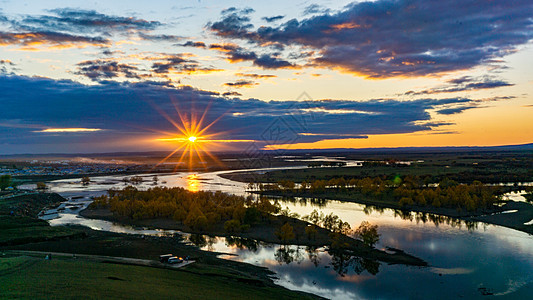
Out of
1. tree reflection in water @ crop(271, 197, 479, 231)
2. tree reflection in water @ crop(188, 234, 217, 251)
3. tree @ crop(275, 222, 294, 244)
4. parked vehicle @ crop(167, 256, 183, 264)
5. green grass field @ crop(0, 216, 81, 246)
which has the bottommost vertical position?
tree reflection in water @ crop(271, 197, 479, 231)

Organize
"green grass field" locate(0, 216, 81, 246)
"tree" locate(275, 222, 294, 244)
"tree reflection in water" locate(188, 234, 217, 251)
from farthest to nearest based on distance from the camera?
"tree" locate(275, 222, 294, 244) → "tree reflection in water" locate(188, 234, 217, 251) → "green grass field" locate(0, 216, 81, 246)

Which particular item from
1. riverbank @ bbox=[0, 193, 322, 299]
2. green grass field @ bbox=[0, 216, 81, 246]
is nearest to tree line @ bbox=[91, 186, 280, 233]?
riverbank @ bbox=[0, 193, 322, 299]

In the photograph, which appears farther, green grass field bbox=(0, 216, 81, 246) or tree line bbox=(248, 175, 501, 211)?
tree line bbox=(248, 175, 501, 211)

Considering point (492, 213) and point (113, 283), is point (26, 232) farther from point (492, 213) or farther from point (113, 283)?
point (492, 213)

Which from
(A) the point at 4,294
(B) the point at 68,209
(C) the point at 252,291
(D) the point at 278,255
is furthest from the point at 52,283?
(B) the point at 68,209

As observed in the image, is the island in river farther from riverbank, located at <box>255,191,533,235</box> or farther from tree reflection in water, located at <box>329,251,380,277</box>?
riverbank, located at <box>255,191,533,235</box>

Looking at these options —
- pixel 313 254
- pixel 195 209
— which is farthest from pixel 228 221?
pixel 313 254
